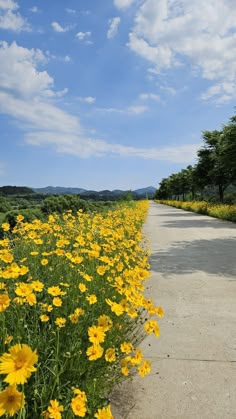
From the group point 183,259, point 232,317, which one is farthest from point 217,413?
point 183,259

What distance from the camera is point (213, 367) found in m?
2.81

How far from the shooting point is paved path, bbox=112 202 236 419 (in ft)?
7.57

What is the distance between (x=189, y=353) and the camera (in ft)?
10.0

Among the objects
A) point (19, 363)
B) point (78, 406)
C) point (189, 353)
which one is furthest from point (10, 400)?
point (189, 353)

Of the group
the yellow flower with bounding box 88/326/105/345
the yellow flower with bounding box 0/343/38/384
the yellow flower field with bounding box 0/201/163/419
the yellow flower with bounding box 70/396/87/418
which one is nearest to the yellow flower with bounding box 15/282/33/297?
the yellow flower field with bounding box 0/201/163/419

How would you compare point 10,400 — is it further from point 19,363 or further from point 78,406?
point 78,406

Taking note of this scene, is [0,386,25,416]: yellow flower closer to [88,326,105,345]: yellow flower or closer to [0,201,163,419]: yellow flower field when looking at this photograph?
[0,201,163,419]: yellow flower field

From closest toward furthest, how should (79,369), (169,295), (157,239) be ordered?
(79,369)
(169,295)
(157,239)

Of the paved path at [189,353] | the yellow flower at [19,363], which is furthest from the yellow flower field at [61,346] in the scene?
the paved path at [189,353]

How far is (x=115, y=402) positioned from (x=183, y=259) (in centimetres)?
522

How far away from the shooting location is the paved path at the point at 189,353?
7.57 feet

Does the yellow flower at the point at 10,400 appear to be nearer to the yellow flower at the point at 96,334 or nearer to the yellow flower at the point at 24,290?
the yellow flower at the point at 96,334

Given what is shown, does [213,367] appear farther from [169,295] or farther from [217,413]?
[169,295]

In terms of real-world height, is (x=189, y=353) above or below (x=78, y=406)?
below
